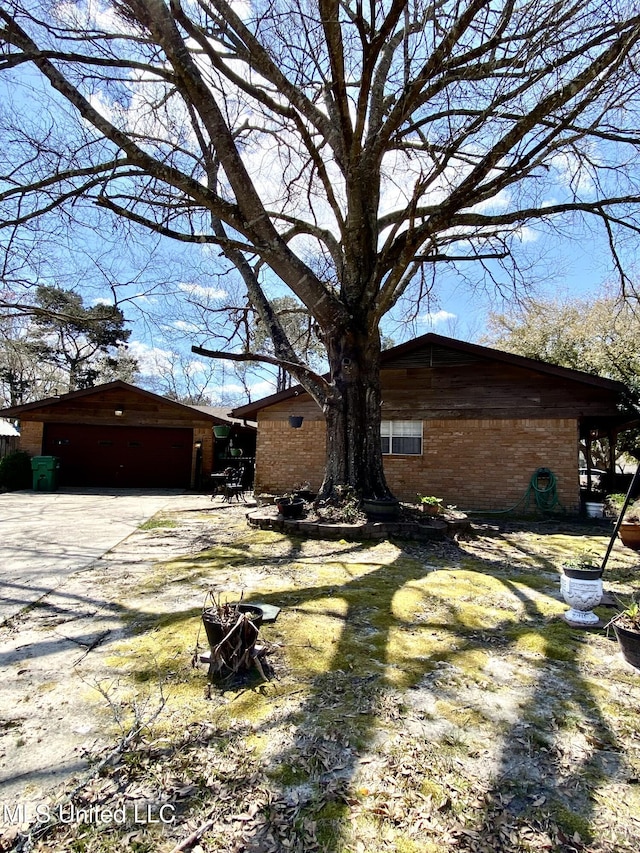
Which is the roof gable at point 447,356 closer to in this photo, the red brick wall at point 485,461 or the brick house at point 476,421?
the brick house at point 476,421

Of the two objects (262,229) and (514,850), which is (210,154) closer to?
(262,229)

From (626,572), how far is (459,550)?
6.42ft

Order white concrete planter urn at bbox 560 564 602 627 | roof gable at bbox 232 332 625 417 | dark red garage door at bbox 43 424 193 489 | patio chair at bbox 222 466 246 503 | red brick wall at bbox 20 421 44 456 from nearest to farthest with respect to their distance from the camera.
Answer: white concrete planter urn at bbox 560 564 602 627, roof gable at bbox 232 332 625 417, patio chair at bbox 222 466 246 503, red brick wall at bbox 20 421 44 456, dark red garage door at bbox 43 424 193 489

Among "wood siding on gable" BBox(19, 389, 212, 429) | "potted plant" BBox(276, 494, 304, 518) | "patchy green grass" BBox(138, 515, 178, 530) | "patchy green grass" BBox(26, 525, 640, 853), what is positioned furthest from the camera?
"wood siding on gable" BBox(19, 389, 212, 429)

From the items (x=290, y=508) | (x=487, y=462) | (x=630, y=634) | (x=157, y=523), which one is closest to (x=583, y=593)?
(x=630, y=634)

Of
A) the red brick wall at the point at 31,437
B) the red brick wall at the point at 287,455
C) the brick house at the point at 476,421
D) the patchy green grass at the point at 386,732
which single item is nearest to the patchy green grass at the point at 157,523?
the patchy green grass at the point at 386,732

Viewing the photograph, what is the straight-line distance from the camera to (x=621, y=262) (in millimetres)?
8570

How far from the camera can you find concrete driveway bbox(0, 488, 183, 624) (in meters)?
4.40

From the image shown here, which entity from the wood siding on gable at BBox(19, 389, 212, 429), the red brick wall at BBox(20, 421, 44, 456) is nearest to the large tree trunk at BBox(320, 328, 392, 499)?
the wood siding on gable at BBox(19, 389, 212, 429)

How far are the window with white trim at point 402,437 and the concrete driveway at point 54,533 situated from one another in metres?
5.52

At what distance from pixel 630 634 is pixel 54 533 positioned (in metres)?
7.31

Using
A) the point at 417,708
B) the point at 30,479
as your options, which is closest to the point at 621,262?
the point at 417,708

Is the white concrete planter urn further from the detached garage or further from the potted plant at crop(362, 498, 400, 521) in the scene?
the detached garage

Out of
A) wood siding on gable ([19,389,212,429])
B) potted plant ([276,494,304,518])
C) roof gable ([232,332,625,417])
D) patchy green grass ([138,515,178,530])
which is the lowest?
patchy green grass ([138,515,178,530])
